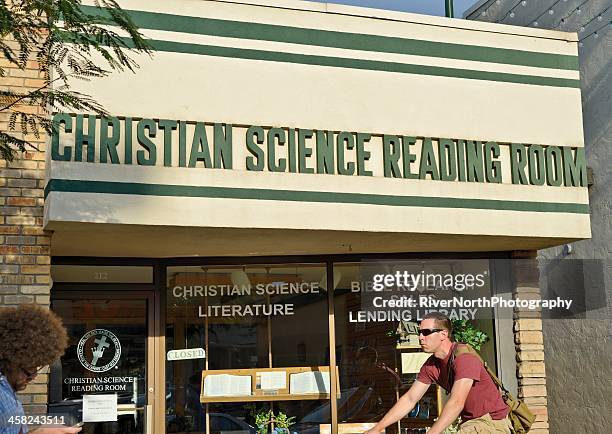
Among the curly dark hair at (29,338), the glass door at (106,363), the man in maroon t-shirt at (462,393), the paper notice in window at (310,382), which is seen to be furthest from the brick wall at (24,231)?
the curly dark hair at (29,338)

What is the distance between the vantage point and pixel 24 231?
8.38 metres

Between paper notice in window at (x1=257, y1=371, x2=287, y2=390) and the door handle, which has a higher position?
paper notice in window at (x1=257, y1=371, x2=287, y2=390)

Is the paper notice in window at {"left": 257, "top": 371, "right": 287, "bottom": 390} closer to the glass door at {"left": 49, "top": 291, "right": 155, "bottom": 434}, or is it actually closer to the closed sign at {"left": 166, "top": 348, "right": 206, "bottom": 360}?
the closed sign at {"left": 166, "top": 348, "right": 206, "bottom": 360}

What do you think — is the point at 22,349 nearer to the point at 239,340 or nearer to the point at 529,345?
the point at 239,340

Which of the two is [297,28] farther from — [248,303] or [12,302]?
[12,302]

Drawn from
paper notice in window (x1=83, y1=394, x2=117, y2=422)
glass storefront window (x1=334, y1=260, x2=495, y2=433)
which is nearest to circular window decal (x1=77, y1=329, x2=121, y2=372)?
paper notice in window (x1=83, y1=394, x2=117, y2=422)

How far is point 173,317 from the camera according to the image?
10102 millimetres

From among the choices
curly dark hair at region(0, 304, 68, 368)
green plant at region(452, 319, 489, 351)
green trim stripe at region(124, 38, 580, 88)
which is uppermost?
green trim stripe at region(124, 38, 580, 88)

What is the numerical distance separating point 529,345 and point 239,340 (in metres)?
3.20

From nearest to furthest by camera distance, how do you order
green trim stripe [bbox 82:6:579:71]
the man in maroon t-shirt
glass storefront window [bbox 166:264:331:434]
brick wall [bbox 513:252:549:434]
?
the man in maroon t-shirt, green trim stripe [bbox 82:6:579:71], glass storefront window [bbox 166:264:331:434], brick wall [bbox 513:252:549:434]

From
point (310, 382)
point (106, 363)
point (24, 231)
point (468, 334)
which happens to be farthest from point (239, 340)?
point (24, 231)

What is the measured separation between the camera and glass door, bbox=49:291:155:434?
965cm

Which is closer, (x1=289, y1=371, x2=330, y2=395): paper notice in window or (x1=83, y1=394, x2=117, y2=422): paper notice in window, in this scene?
(x1=83, y1=394, x2=117, y2=422): paper notice in window

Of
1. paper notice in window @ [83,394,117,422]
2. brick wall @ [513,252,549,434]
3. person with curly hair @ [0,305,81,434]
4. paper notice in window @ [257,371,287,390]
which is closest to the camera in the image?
person with curly hair @ [0,305,81,434]
